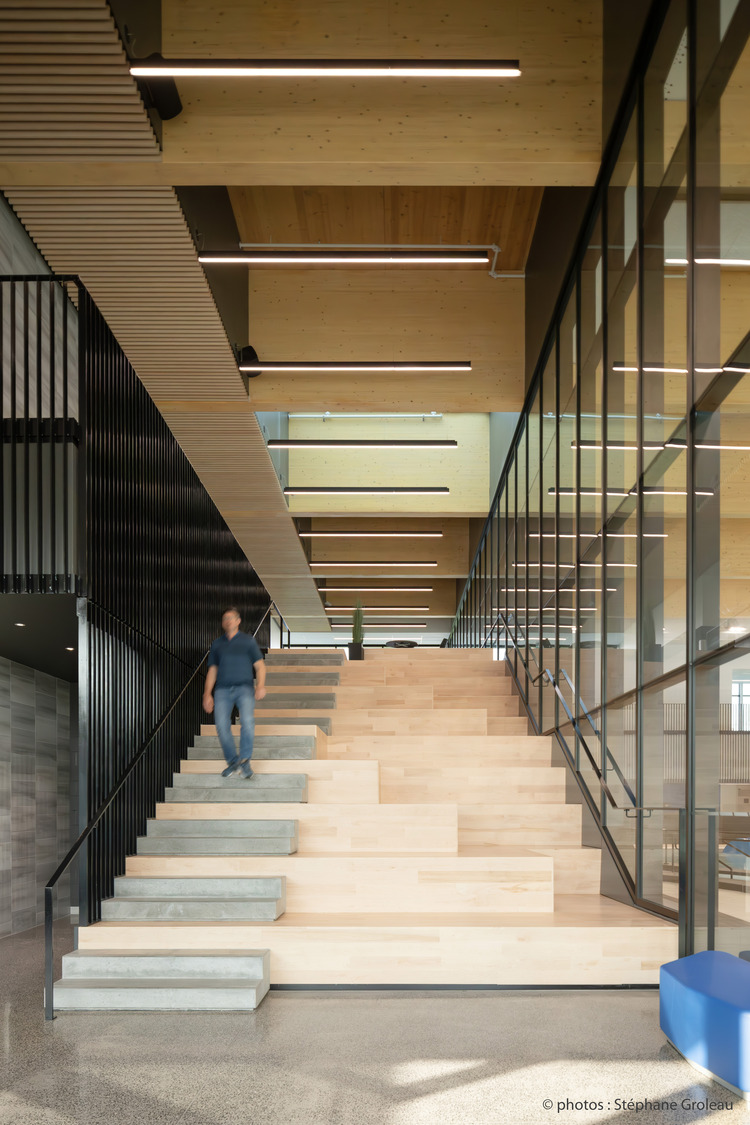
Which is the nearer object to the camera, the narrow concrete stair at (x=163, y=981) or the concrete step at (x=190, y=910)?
the narrow concrete stair at (x=163, y=981)

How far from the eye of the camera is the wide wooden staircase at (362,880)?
6203mm

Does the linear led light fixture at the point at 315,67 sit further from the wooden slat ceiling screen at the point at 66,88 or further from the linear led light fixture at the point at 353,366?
the linear led light fixture at the point at 353,366

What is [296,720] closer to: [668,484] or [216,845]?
[216,845]

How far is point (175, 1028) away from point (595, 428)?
190 inches

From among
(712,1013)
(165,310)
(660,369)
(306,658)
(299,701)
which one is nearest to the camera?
(712,1013)

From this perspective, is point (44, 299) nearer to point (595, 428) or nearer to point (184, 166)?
point (184, 166)

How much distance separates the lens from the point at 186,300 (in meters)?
9.23

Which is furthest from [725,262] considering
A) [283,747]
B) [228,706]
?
[283,747]

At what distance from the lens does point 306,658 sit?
46.1 feet

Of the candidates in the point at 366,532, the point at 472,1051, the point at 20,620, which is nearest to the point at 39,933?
the point at 20,620

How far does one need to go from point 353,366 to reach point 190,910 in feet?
19.4

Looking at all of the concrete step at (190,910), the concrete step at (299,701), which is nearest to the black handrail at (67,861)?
the concrete step at (190,910)

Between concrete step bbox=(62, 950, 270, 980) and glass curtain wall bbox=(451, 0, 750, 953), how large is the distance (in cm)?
241

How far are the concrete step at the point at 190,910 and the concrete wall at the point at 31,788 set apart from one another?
4.31 m
